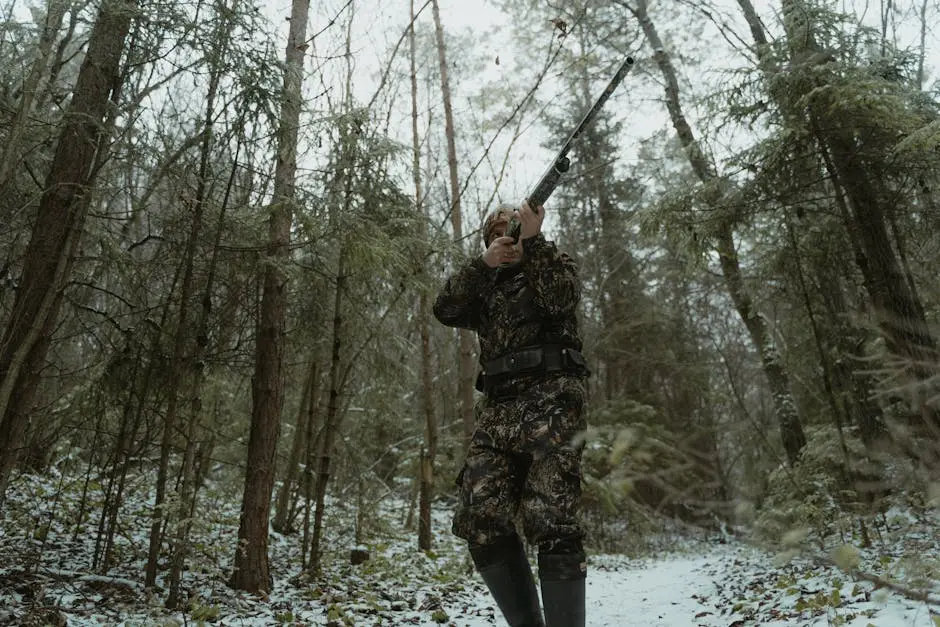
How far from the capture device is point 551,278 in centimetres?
302

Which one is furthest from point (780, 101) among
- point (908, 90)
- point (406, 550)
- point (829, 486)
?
point (406, 550)

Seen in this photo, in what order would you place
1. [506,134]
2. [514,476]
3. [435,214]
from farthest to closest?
[506,134], [435,214], [514,476]

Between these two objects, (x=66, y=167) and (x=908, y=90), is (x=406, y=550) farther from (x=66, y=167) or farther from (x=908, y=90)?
(x=908, y=90)

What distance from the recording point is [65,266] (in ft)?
12.1

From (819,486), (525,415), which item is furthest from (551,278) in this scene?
(819,486)

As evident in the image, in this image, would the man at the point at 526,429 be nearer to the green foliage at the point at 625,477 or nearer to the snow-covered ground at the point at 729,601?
the green foliage at the point at 625,477

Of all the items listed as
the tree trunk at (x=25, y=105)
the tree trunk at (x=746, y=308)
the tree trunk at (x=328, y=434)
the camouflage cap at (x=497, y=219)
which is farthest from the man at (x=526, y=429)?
the tree trunk at (x=746, y=308)

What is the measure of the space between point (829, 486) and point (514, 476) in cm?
588

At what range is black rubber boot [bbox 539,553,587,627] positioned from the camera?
253cm

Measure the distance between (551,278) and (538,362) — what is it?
0.42 meters

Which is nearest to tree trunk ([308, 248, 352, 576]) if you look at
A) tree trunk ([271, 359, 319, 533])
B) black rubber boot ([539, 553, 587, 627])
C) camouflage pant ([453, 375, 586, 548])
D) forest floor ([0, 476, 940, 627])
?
forest floor ([0, 476, 940, 627])

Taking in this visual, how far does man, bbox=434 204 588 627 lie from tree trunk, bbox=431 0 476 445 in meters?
5.44

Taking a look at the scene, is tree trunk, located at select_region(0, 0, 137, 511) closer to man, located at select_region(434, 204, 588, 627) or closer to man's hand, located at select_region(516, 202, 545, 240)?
man, located at select_region(434, 204, 588, 627)

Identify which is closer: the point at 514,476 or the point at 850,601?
the point at 514,476
